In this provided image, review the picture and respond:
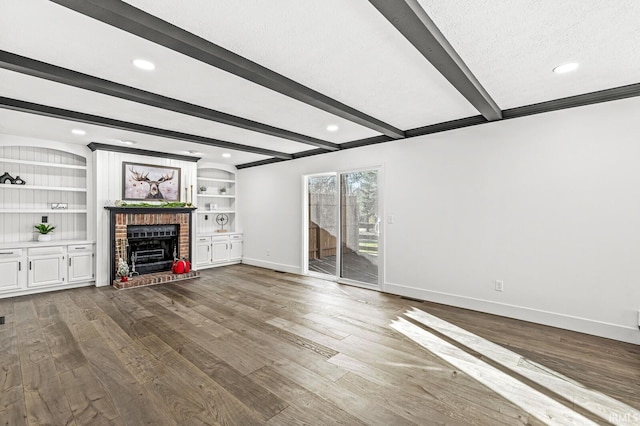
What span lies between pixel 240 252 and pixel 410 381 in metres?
6.04

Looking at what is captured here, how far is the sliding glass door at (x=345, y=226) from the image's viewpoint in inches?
203

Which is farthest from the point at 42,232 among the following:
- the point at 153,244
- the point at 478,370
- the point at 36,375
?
the point at 478,370

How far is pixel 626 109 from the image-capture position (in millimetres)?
3031

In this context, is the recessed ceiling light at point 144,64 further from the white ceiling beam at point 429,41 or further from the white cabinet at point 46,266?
the white cabinet at point 46,266

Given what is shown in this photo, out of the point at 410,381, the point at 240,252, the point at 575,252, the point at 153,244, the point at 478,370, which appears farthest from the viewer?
the point at 240,252

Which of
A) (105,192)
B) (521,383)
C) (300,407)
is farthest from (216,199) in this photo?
(521,383)

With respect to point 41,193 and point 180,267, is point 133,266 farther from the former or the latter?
point 41,193

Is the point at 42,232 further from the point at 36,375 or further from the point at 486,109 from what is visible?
the point at 486,109

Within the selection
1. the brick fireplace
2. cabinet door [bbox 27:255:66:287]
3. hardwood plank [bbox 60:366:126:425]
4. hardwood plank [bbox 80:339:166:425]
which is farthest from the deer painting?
hardwood plank [bbox 60:366:126:425]

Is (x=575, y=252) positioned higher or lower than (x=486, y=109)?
lower

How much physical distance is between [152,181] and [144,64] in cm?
415

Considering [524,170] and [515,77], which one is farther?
[524,170]

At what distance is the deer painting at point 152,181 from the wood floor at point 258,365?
2.47 metres

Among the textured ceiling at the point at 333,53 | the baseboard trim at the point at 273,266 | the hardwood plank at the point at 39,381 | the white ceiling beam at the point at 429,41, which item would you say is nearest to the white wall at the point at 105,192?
the textured ceiling at the point at 333,53
